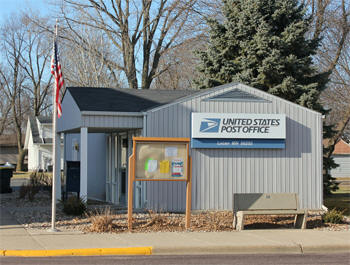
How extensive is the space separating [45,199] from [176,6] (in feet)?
53.7

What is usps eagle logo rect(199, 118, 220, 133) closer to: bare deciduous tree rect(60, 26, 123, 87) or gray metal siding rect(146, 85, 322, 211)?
gray metal siding rect(146, 85, 322, 211)

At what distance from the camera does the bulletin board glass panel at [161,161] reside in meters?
13.3

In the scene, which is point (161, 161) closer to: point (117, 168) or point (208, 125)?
point (208, 125)

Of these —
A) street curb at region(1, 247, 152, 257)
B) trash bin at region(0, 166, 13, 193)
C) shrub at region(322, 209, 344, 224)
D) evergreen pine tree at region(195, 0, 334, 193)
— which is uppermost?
evergreen pine tree at region(195, 0, 334, 193)

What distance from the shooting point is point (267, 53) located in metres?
21.9

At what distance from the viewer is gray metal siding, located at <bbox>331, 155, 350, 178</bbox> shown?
A: 166 feet

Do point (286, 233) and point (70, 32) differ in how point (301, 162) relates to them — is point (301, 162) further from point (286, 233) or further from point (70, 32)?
point (70, 32)

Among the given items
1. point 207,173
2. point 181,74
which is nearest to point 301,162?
point 207,173

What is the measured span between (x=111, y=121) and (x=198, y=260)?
6.88 meters

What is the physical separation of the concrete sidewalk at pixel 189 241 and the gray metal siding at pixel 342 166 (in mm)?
39178

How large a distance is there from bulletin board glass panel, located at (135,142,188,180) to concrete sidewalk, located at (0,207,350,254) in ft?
5.03

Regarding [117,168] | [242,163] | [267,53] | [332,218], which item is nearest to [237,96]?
[242,163]

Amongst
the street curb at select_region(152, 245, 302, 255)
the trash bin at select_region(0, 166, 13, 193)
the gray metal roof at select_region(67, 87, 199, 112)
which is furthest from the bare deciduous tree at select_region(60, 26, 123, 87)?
the street curb at select_region(152, 245, 302, 255)

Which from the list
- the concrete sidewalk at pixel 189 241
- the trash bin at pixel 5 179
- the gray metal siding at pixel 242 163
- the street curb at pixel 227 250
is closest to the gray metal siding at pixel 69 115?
the gray metal siding at pixel 242 163
